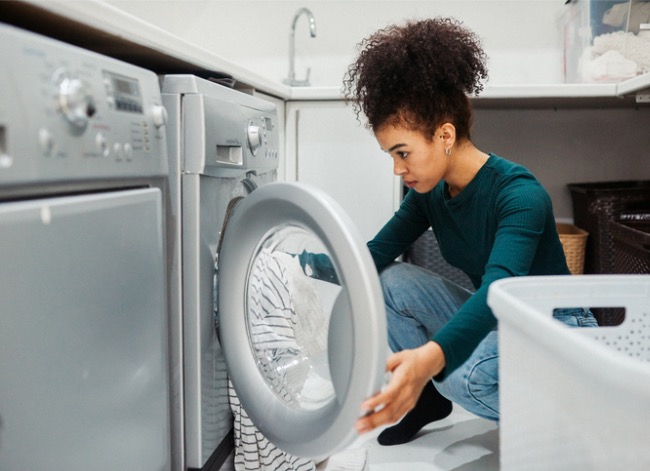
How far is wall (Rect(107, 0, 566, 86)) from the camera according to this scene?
2.77m

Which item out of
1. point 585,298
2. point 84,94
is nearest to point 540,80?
point 585,298

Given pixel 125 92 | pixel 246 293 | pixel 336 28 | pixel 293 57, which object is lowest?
pixel 246 293

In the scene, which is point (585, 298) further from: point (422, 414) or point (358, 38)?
point (358, 38)

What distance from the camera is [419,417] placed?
180 centimetres

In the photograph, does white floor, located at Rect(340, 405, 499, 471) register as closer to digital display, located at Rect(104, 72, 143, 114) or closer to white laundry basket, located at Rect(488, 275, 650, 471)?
white laundry basket, located at Rect(488, 275, 650, 471)

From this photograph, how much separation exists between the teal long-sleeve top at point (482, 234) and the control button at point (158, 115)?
1.86 feet

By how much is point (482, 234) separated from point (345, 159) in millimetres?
945

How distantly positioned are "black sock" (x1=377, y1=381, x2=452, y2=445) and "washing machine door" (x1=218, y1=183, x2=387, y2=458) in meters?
0.64

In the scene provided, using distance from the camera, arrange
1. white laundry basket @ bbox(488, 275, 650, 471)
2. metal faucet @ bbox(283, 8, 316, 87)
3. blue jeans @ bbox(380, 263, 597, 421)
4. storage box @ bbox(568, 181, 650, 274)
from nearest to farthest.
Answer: white laundry basket @ bbox(488, 275, 650, 471), blue jeans @ bbox(380, 263, 597, 421), storage box @ bbox(568, 181, 650, 274), metal faucet @ bbox(283, 8, 316, 87)

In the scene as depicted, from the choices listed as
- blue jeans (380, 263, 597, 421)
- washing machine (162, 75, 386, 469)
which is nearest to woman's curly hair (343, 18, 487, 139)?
washing machine (162, 75, 386, 469)

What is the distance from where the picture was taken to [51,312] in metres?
0.73

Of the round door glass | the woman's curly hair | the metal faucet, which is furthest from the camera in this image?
the metal faucet

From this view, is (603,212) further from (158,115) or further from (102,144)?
(102,144)

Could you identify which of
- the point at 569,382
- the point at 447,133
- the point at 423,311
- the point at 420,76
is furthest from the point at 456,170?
the point at 569,382
